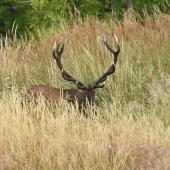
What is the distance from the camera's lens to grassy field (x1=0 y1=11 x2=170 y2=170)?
19.2 feet

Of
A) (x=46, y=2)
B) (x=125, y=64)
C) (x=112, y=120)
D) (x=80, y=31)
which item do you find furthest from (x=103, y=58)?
(x=46, y=2)

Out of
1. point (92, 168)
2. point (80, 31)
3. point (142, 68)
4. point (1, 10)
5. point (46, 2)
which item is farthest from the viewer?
point (1, 10)

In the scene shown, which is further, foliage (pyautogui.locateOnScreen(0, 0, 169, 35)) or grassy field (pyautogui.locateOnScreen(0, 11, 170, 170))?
foliage (pyautogui.locateOnScreen(0, 0, 169, 35))

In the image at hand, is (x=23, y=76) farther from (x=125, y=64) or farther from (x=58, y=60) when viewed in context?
(x=125, y=64)

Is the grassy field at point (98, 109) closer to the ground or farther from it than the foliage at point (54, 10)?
closer to the ground

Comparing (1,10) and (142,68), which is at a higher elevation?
(1,10)

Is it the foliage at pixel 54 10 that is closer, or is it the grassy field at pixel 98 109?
the grassy field at pixel 98 109

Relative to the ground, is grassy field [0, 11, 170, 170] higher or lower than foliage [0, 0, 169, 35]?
lower

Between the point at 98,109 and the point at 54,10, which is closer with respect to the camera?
the point at 98,109

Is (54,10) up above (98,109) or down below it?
above

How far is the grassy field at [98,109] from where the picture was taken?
5.87 meters

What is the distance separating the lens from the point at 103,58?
9.75 meters

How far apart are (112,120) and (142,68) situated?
312cm

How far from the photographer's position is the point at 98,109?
25.8 ft
